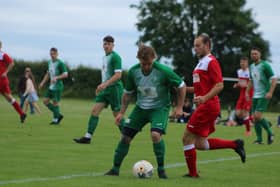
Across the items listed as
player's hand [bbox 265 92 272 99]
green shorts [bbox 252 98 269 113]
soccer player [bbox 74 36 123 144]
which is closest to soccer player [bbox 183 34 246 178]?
soccer player [bbox 74 36 123 144]

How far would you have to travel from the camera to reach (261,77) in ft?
56.0

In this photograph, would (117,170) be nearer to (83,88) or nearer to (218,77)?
(218,77)

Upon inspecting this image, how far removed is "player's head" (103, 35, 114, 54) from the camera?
50.1 ft

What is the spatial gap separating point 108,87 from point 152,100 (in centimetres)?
576

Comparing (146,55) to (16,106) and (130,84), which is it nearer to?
(130,84)

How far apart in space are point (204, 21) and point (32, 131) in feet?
176

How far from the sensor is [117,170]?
10258 millimetres

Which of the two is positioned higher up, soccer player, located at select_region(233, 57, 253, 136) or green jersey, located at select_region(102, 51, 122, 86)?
green jersey, located at select_region(102, 51, 122, 86)

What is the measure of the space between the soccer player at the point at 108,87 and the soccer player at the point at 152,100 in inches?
185

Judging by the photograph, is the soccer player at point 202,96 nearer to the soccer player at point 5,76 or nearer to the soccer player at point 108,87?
the soccer player at point 108,87

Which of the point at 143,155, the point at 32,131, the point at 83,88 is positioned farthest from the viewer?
the point at 83,88

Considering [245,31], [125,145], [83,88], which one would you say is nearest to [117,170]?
[125,145]

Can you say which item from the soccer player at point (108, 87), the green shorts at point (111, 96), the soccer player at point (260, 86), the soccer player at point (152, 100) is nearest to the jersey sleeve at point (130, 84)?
the soccer player at point (152, 100)

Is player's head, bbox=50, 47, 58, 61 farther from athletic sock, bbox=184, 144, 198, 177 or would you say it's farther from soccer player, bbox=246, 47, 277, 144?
athletic sock, bbox=184, 144, 198, 177
